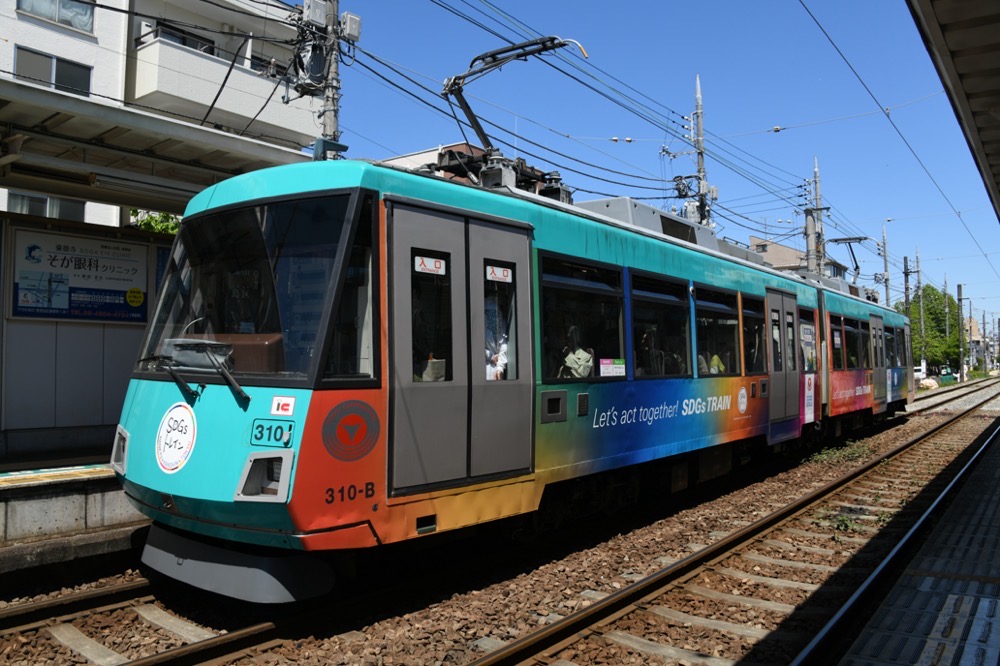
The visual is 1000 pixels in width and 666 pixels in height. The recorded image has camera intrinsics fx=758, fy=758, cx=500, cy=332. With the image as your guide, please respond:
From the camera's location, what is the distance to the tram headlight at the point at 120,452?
557 centimetres

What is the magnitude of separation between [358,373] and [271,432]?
661 millimetres

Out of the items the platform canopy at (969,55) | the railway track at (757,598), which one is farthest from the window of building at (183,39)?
the railway track at (757,598)

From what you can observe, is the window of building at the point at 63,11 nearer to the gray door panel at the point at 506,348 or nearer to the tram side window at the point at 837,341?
the gray door panel at the point at 506,348

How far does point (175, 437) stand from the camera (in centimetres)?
511

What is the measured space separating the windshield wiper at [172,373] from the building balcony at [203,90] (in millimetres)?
13581

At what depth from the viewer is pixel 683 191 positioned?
23.4 m

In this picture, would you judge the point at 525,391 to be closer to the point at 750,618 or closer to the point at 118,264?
the point at 750,618

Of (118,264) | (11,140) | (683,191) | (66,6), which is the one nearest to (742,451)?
(118,264)

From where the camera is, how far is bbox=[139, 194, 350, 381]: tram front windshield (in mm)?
4961

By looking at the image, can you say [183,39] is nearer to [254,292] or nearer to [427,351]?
[254,292]

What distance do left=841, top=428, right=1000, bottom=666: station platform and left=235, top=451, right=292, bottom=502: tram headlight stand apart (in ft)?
11.6

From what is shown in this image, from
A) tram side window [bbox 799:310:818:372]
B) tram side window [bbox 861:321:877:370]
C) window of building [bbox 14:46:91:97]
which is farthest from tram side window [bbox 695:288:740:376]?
window of building [bbox 14:46:91:97]

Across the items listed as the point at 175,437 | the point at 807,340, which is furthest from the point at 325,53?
the point at 807,340

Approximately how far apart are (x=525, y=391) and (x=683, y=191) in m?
18.8
